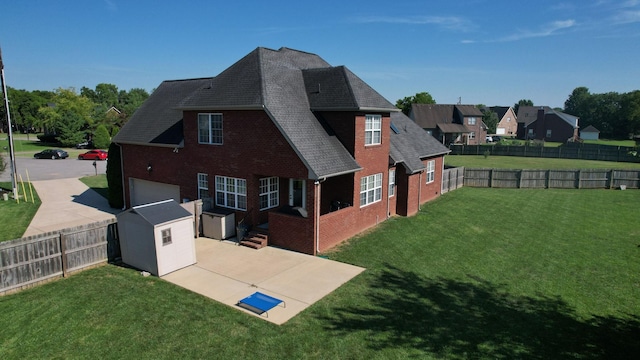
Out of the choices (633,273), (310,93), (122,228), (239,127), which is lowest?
(633,273)

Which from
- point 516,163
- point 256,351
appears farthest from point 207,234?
point 516,163

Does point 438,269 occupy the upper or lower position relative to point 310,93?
lower

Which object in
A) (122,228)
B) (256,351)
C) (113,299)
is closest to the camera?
(256,351)

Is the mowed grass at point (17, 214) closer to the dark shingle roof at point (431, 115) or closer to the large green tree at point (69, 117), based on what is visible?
the large green tree at point (69, 117)

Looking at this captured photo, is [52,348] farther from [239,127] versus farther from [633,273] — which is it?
[633,273]

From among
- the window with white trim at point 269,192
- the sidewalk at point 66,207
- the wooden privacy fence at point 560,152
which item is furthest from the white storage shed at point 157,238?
the wooden privacy fence at point 560,152

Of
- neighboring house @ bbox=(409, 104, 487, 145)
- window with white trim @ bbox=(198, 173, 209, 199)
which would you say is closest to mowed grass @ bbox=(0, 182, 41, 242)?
window with white trim @ bbox=(198, 173, 209, 199)

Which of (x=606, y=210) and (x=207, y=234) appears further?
(x=606, y=210)

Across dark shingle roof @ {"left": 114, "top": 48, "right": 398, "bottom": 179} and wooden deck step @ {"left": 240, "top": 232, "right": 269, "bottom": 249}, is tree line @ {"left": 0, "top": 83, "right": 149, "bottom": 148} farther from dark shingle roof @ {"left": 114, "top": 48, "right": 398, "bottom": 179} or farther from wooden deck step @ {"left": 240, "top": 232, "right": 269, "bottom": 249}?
wooden deck step @ {"left": 240, "top": 232, "right": 269, "bottom": 249}
